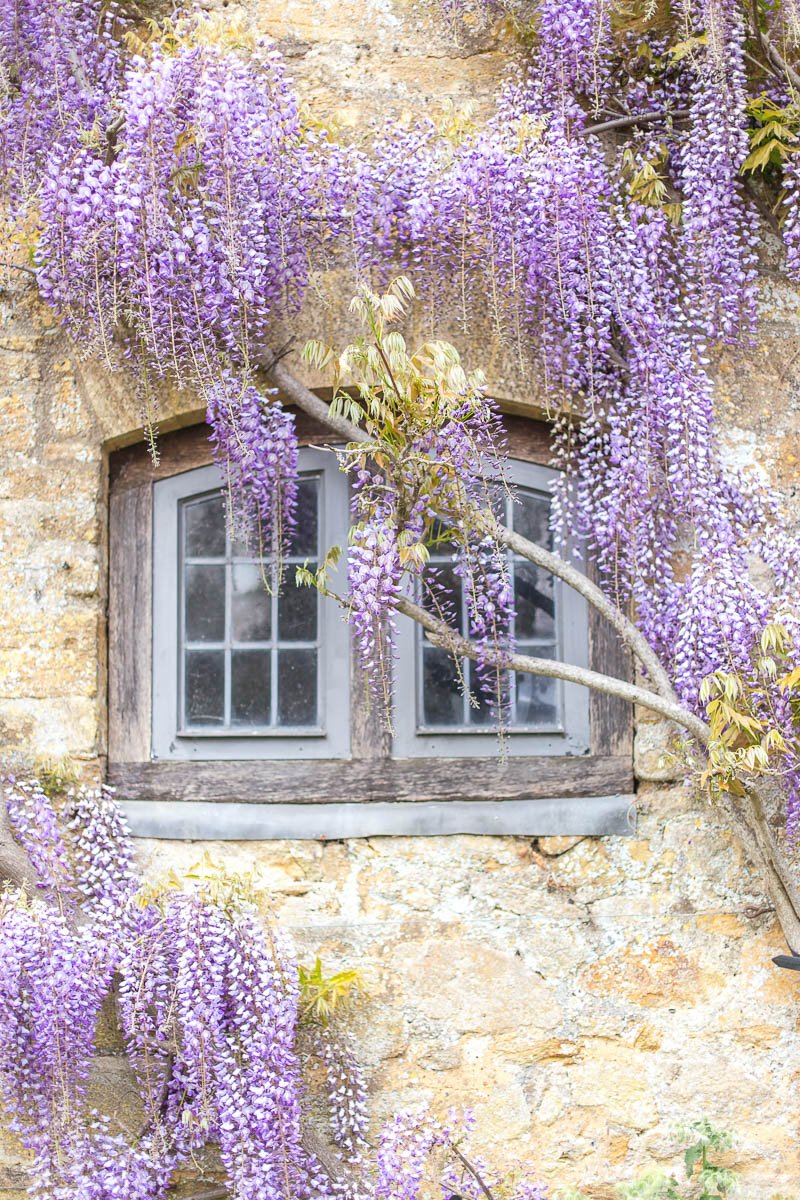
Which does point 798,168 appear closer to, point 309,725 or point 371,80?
point 371,80

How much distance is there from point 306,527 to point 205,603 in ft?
1.11

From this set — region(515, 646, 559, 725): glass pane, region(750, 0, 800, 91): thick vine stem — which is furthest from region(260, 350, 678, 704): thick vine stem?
region(750, 0, 800, 91): thick vine stem

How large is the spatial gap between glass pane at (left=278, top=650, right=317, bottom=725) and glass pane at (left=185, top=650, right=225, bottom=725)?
157 mm

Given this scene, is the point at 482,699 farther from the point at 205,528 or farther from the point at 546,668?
the point at 205,528

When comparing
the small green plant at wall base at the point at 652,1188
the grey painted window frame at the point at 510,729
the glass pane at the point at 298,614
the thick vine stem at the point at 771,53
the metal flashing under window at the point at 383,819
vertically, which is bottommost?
the small green plant at wall base at the point at 652,1188

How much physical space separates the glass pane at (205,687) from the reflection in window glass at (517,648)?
53cm

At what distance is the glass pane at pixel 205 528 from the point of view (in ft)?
10.7

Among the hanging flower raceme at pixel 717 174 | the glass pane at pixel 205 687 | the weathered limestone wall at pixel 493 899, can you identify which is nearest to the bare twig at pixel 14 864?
the weathered limestone wall at pixel 493 899

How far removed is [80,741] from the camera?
3094mm

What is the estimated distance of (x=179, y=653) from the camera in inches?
126

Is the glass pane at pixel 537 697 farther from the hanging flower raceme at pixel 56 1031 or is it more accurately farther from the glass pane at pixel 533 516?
the hanging flower raceme at pixel 56 1031

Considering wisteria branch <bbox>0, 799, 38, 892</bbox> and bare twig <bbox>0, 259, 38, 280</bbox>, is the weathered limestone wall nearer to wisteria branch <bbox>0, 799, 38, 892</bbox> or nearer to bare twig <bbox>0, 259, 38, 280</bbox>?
bare twig <bbox>0, 259, 38, 280</bbox>

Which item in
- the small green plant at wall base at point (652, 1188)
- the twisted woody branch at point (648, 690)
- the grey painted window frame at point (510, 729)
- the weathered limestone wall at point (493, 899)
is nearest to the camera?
the small green plant at wall base at point (652, 1188)

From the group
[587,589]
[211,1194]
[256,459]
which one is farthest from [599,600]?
[211,1194]
